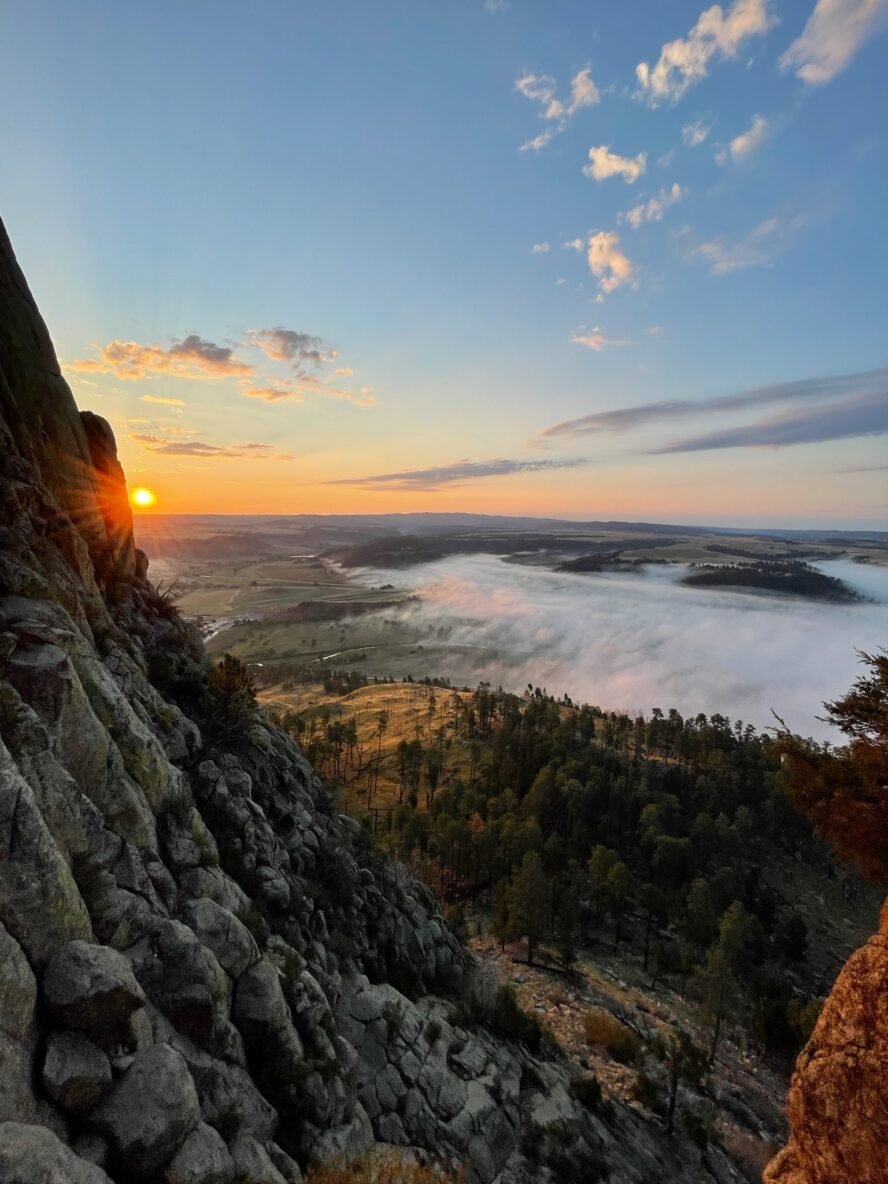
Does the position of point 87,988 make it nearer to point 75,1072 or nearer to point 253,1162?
point 75,1072

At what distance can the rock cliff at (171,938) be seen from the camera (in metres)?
13.1

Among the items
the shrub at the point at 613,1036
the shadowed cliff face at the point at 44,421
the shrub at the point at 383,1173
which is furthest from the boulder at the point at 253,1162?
the shrub at the point at 613,1036

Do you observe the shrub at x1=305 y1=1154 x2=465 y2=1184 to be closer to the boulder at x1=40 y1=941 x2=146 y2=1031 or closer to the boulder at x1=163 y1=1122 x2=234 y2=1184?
the boulder at x1=163 y1=1122 x2=234 y2=1184

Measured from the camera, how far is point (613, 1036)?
182ft

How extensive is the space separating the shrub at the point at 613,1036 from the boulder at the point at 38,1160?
5840 centimetres

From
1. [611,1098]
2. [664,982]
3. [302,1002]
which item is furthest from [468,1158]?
[664,982]

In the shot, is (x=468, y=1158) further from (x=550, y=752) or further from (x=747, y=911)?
(x=550, y=752)

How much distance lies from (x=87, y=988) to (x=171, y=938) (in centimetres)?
403

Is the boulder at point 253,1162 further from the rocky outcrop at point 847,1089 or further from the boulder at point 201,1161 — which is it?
the rocky outcrop at point 847,1089

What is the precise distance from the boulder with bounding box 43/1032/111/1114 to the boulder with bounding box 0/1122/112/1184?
112 cm

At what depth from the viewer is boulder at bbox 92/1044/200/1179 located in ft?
41.2

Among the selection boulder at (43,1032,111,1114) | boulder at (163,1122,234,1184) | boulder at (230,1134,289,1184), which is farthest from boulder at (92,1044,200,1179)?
boulder at (230,1134,289,1184)

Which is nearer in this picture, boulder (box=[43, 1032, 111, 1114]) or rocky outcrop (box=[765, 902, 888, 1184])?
boulder (box=[43, 1032, 111, 1114])

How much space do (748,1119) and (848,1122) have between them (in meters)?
59.0
